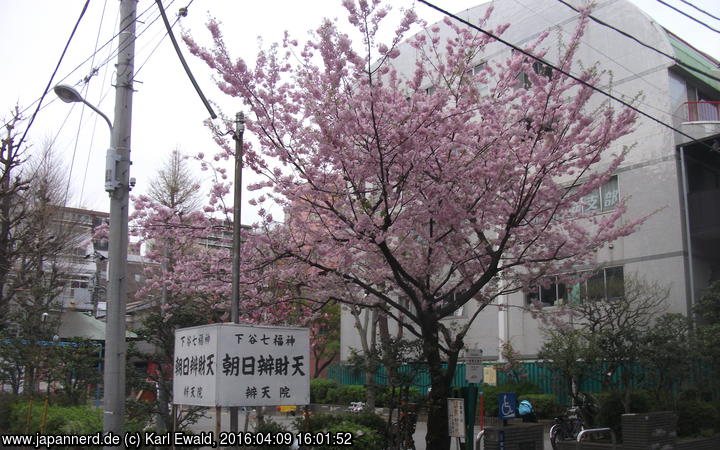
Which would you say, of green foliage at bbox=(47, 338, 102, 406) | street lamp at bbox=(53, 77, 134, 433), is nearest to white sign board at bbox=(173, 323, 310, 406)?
street lamp at bbox=(53, 77, 134, 433)

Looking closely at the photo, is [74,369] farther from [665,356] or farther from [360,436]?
[665,356]

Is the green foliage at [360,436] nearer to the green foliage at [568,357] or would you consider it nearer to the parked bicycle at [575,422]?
the green foliage at [568,357]

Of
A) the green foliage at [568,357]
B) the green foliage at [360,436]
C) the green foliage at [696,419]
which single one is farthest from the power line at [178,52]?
the green foliage at [696,419]

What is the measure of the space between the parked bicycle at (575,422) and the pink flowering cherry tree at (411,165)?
5.32m

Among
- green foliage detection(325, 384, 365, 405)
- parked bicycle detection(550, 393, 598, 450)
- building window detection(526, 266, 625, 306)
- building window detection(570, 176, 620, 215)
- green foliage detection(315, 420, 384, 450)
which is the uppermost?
building window detection(570, 176, 620, 215)

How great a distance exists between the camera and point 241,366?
894 centimetres

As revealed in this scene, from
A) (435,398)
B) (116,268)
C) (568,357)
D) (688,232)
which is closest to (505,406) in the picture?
(435,398)

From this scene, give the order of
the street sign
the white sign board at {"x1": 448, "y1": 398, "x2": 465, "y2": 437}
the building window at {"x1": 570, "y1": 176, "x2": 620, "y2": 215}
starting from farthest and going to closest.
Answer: the street sign
the building window at {"x1": 570, "y1": 176, "x2": 620, "y2": 215}
the white sign board at {"x1": 448, "y1": 398, "x2": 465, "y2": 437}

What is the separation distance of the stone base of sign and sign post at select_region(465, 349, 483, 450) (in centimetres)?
33

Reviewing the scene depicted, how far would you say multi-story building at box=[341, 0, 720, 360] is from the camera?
21000mm

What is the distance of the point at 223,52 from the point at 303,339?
17.5 feet

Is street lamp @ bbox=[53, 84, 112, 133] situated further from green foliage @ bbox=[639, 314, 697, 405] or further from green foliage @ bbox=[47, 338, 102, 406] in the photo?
green foliage @ bbox=[639, 314, 697, 405]

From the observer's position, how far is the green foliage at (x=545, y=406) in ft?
71.2

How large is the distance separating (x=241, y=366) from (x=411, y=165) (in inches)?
181
